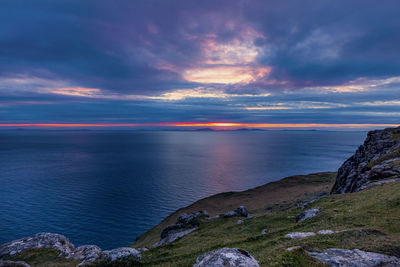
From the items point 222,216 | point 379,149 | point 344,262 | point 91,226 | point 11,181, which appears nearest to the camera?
point 344,262

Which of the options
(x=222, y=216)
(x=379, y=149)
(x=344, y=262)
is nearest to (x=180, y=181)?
(x=222, y=216)

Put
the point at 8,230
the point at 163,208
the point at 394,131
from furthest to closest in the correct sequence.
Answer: the point at 163,208
the point at 8,230
the point at 394,131

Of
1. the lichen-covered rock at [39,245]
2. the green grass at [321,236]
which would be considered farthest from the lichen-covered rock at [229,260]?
the lichen-covered rock at [39,245]

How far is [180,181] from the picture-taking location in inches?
4710

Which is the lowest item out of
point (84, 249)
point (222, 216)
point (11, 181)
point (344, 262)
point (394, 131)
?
point (11, 181)

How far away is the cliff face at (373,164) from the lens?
38222mm

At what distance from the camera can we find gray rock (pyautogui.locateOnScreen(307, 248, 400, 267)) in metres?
12.2

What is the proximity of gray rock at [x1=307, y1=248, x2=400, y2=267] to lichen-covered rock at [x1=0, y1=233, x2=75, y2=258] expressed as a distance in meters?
25.9

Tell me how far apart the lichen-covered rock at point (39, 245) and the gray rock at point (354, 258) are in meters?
25.9

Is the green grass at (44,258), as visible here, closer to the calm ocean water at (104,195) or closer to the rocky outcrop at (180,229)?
the rocky outcrop at (180,229)

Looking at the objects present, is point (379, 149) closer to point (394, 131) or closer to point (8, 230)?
point (394, 131)

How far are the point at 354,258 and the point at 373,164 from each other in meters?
39.9

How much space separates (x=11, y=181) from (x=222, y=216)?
12614 centimetres

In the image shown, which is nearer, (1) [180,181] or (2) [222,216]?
(2) [222,216]
